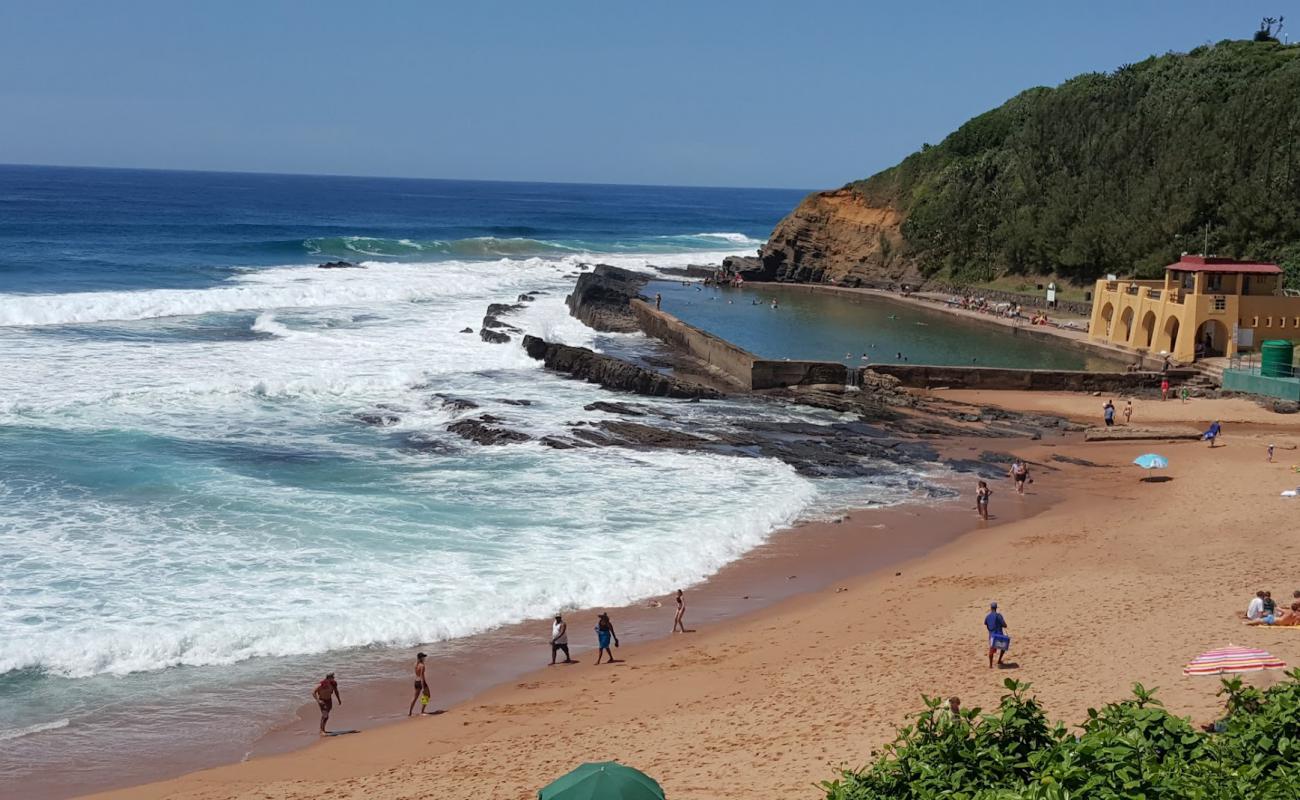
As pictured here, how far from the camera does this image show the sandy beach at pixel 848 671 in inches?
469

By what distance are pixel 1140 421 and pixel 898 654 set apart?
18247mm

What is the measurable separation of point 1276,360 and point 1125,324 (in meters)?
9.03

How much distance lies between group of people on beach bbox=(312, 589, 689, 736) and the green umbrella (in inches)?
211

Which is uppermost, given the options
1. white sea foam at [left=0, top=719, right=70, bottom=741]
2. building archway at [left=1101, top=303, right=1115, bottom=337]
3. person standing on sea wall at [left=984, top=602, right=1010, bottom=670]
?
building archway at [left=1101, top=303, right=1115, bottom=337]

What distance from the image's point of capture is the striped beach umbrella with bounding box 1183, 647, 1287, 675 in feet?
38.1

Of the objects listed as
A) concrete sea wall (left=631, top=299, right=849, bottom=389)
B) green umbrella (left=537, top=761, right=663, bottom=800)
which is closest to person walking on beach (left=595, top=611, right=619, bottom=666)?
green umbrella (left=537, top=761, right=663, bottom=800)

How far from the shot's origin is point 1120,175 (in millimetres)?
57750

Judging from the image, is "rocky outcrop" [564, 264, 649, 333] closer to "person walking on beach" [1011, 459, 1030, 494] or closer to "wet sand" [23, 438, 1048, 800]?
"person walking on beach" [1011, 459, 1030, 494]

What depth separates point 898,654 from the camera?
1490 centimetres

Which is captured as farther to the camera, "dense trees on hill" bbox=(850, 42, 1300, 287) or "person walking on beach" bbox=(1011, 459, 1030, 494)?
"dense trees on hill" bbox=(850, 42, 1300, 287)

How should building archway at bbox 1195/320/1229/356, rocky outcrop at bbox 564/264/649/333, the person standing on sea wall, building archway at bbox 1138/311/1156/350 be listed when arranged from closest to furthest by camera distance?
the person standing on sea wall → building archway at bbox 1195/320/1229/356 → building archway at bbox 1138/311/1156/350 → rocky outcrop at bbox 564/264/649/333

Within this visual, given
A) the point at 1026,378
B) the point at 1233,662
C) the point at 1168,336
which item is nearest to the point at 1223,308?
the point at 1168,336

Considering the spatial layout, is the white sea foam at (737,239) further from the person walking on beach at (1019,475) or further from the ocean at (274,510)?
the person walking on beach at (1019,475)

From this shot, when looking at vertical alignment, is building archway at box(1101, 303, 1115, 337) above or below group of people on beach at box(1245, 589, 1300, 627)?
above
